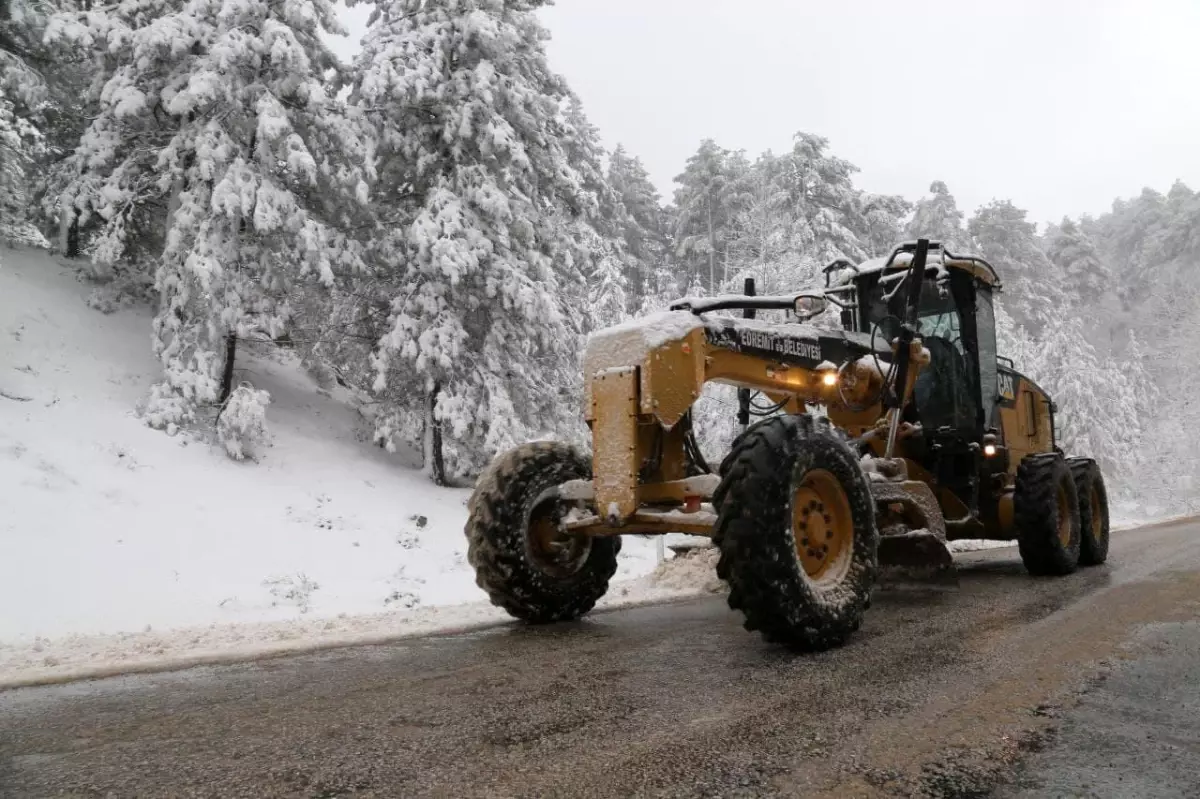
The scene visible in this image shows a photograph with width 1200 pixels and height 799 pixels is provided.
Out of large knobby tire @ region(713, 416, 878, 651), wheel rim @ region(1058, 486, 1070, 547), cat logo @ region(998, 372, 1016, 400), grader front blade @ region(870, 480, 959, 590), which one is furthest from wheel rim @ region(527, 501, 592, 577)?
cat logo @ region(998, 372, 1016, 400)

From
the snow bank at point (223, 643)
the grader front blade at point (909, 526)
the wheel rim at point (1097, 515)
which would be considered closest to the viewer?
the snow bank at point (223, 643)

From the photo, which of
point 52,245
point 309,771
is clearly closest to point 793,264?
point 52,245

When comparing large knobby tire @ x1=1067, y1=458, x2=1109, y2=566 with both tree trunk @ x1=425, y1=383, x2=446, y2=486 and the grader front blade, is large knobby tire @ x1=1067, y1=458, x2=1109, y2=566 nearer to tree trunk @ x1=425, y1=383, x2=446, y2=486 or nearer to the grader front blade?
the grader front blade

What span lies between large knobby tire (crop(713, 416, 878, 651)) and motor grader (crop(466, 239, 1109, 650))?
0.04 feet

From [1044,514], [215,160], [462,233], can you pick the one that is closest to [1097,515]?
[1044,514]

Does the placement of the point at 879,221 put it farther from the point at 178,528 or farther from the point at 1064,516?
the point at 178,528

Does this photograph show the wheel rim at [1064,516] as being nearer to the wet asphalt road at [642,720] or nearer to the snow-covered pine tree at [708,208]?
the wet asphalt road at [642,720]

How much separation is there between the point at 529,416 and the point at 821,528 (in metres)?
11.8

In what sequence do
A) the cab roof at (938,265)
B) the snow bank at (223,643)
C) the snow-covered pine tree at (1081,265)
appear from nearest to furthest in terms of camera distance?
the snow bank at (223,643) < the cab roof at (938,265) < the snow-covered pine tree at (1081,265)

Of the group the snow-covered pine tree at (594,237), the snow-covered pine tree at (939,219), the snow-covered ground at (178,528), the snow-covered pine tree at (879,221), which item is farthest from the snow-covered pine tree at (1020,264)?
the snow-covered ground at (178,528)

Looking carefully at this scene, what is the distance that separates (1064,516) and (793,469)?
5.40m

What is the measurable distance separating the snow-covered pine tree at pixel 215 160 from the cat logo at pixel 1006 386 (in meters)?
10.8

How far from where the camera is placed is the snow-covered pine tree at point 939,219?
36.2 m

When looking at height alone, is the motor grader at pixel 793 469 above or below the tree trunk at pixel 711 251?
below
